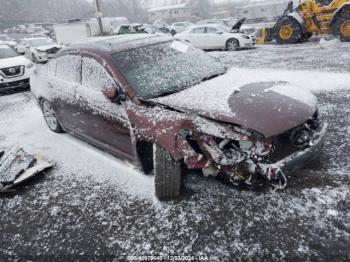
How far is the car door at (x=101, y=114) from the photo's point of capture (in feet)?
11.6

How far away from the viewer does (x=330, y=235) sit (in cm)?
266

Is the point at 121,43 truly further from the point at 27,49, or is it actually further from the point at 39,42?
the point at 39,42

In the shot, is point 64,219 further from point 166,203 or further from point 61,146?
point 61,146

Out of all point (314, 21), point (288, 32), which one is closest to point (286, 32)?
point (288, 32)

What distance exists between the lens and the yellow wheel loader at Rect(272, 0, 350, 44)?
13.1m

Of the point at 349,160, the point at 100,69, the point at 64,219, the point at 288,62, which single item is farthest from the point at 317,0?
the point at 64,219

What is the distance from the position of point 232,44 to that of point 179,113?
1281 cm

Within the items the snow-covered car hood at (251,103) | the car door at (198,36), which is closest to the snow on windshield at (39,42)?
the car door at (198,36)

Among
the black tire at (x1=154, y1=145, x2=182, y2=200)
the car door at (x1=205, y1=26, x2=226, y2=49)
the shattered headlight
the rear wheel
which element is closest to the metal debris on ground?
the black tire at (x1=154, y1=145, x2=182, y2=200)

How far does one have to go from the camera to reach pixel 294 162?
2865mm

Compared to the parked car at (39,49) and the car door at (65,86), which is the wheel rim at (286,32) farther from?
the car door at (65,86)

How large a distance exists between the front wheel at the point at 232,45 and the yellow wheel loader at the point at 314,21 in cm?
224

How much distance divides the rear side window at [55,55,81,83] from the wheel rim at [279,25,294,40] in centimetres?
1303

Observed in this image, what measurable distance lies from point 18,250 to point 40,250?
0.75ft
